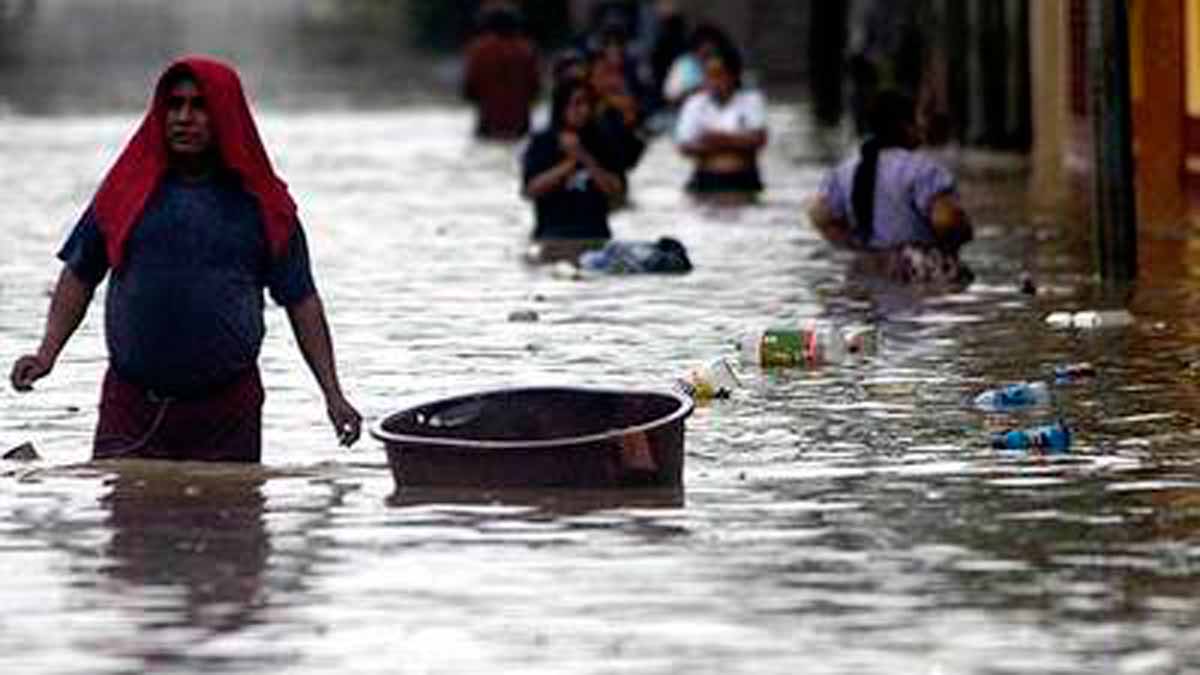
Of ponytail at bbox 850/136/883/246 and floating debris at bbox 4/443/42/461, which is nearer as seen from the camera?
floating debris at bbox 4/443/42/461

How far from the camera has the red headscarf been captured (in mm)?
14164

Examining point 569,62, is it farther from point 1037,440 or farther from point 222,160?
point 222,160

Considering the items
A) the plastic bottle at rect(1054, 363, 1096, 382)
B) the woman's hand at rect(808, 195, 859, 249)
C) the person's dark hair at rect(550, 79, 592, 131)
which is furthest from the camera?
the person's dark hair at rect(550, 79, 592, 131)

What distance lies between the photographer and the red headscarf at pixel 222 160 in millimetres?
14164

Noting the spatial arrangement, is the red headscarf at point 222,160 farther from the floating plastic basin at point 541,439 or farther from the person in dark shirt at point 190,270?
the floating plastic basin at point 541,439

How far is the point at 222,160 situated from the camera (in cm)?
1432

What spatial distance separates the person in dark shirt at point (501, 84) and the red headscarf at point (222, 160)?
124 feet

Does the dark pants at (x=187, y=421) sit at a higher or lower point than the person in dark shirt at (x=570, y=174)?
higher

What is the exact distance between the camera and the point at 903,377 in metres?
18.9

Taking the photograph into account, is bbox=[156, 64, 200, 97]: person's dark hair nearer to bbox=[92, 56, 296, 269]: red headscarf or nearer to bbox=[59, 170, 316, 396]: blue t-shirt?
bbox=[92, 56, 296, 269]: red headscarf

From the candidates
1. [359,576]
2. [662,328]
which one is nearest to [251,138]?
[359,576]

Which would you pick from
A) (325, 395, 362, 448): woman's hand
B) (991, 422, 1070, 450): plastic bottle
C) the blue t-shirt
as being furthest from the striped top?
the blue t-shirt

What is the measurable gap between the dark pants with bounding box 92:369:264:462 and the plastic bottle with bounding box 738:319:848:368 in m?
5.27

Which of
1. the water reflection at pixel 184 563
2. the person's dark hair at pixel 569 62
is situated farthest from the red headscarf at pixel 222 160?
the person's dark hair at pixel 569 62
